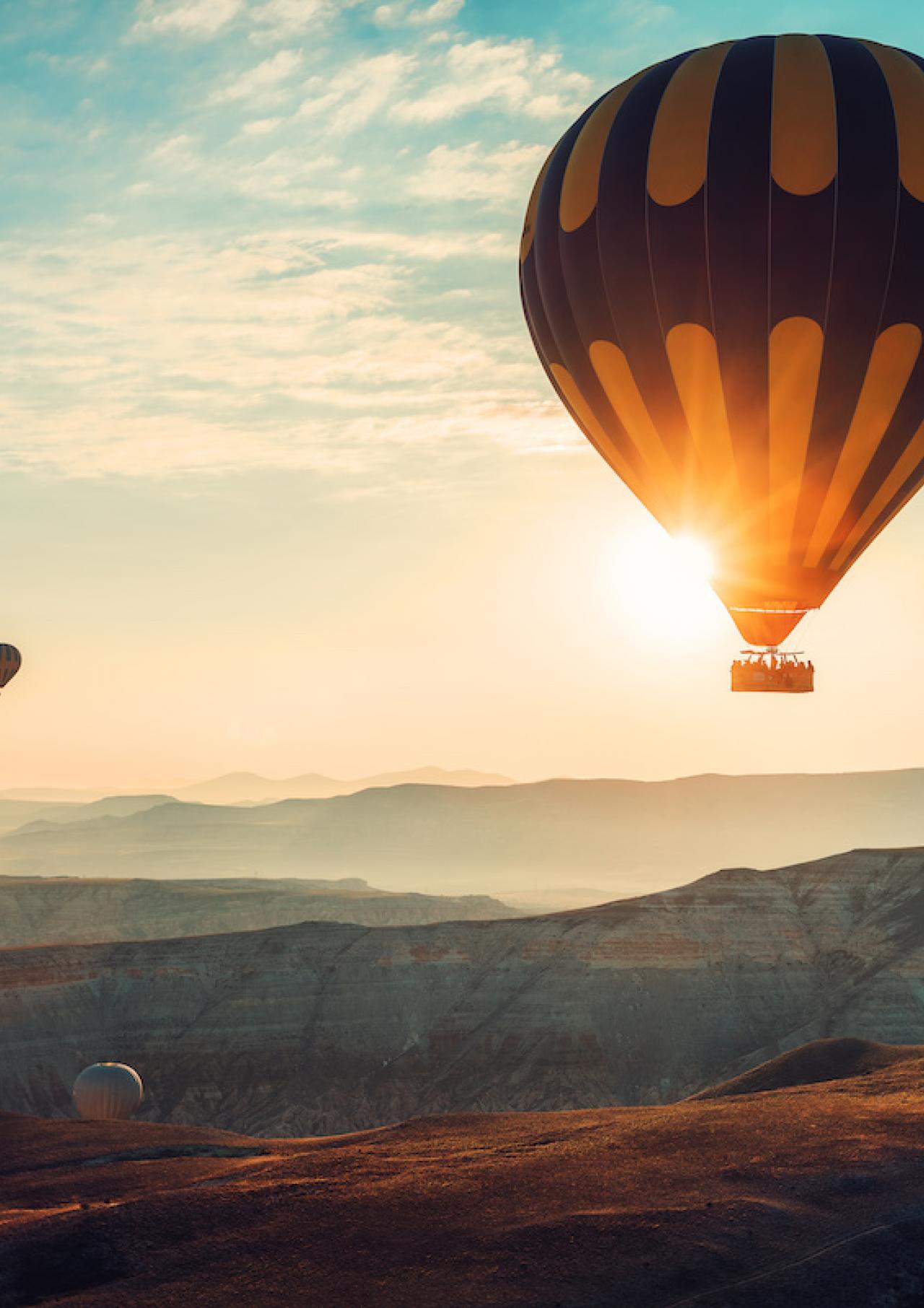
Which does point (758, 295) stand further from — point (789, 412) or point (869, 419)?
point (869, 419)

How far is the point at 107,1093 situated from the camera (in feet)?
194

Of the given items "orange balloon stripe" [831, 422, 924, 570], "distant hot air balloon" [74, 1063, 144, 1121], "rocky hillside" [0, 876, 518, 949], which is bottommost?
"distant hot air balloon" [74, 1063, 144, 1121]

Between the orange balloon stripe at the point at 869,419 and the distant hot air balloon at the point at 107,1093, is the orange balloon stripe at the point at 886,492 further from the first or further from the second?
the distant hot air balloon at the point at 107,1093

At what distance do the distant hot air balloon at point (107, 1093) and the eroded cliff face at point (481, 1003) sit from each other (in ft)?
60.0

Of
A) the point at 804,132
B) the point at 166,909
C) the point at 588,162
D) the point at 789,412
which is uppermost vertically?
the point at 588,162

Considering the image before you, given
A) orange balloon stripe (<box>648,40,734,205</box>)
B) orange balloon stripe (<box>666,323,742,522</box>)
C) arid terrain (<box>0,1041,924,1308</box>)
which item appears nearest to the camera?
arid terrain (<box>0,1041,924,1308</box>)

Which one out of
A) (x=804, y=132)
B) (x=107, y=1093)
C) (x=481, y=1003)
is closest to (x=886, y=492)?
(x=804, y=132)

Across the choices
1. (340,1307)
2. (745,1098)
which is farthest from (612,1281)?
(745,1098)

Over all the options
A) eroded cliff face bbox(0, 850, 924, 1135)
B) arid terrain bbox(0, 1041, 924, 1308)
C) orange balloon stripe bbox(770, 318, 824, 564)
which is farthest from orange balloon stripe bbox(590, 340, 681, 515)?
eroded cliff face bbox(0, 850, 924, 1135)

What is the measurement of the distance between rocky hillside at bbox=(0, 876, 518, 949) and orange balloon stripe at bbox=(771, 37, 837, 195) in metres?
111

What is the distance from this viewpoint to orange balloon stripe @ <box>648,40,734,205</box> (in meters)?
31.0

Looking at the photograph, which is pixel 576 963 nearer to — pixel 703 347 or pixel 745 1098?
pixel 745 1098

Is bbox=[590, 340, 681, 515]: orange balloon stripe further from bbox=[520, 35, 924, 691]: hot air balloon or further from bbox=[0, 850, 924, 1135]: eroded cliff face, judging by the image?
bbox=[0, 850, 924, 1135]: eroded cliff face

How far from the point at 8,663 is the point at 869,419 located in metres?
67.6
